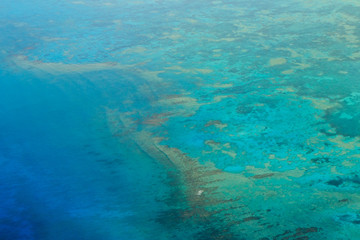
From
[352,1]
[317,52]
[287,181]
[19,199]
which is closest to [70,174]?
[19,199]

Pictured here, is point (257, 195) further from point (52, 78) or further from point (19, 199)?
point (52, 78)

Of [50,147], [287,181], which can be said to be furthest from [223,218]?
[50,147]

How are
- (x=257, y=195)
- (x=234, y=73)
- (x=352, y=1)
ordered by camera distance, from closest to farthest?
(x=257, y=195) < (x=234, y=73) < (x=352, y=1)

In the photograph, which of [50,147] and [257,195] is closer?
[257,195]

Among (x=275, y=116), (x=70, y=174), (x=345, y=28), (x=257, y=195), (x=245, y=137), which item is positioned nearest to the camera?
(x=257, y=195)

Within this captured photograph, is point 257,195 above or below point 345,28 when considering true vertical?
below

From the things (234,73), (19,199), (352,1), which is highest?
(352,1)
